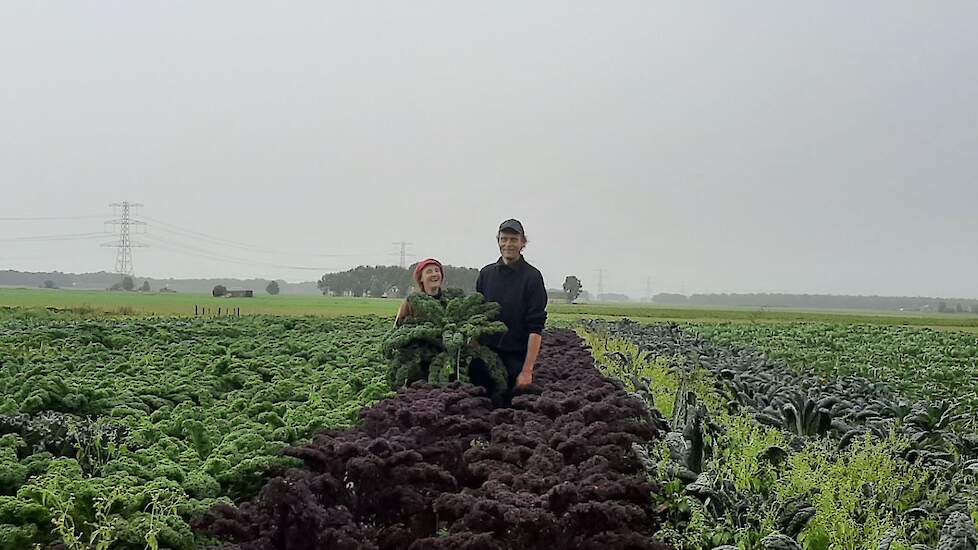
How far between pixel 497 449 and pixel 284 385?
2791 mm

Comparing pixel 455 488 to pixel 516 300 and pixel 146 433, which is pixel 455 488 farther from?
pixel 516 300

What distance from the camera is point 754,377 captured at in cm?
1028

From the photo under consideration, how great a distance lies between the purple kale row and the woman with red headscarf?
1.63 m

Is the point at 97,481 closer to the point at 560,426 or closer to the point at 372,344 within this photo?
the point at 560,426

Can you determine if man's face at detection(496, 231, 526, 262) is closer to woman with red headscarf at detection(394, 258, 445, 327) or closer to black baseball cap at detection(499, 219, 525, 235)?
black baseball cap at detection(499, 219, 525, 235)

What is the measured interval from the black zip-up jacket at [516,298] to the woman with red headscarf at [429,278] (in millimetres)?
367

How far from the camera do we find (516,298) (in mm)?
7035

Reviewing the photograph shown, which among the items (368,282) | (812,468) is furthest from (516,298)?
(368,282)

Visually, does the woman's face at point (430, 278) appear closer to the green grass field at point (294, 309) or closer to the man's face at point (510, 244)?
the man's face at point (510, 244)

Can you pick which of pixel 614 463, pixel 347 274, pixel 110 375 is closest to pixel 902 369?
pixel 614 463

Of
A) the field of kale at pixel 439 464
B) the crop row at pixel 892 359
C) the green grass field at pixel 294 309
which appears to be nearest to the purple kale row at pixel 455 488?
the field of kale at pixel 439 464

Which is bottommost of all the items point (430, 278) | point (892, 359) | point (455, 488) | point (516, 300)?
point (892, 359)

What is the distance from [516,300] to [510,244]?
54 cm

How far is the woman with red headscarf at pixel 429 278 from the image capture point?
7203 millimetres
